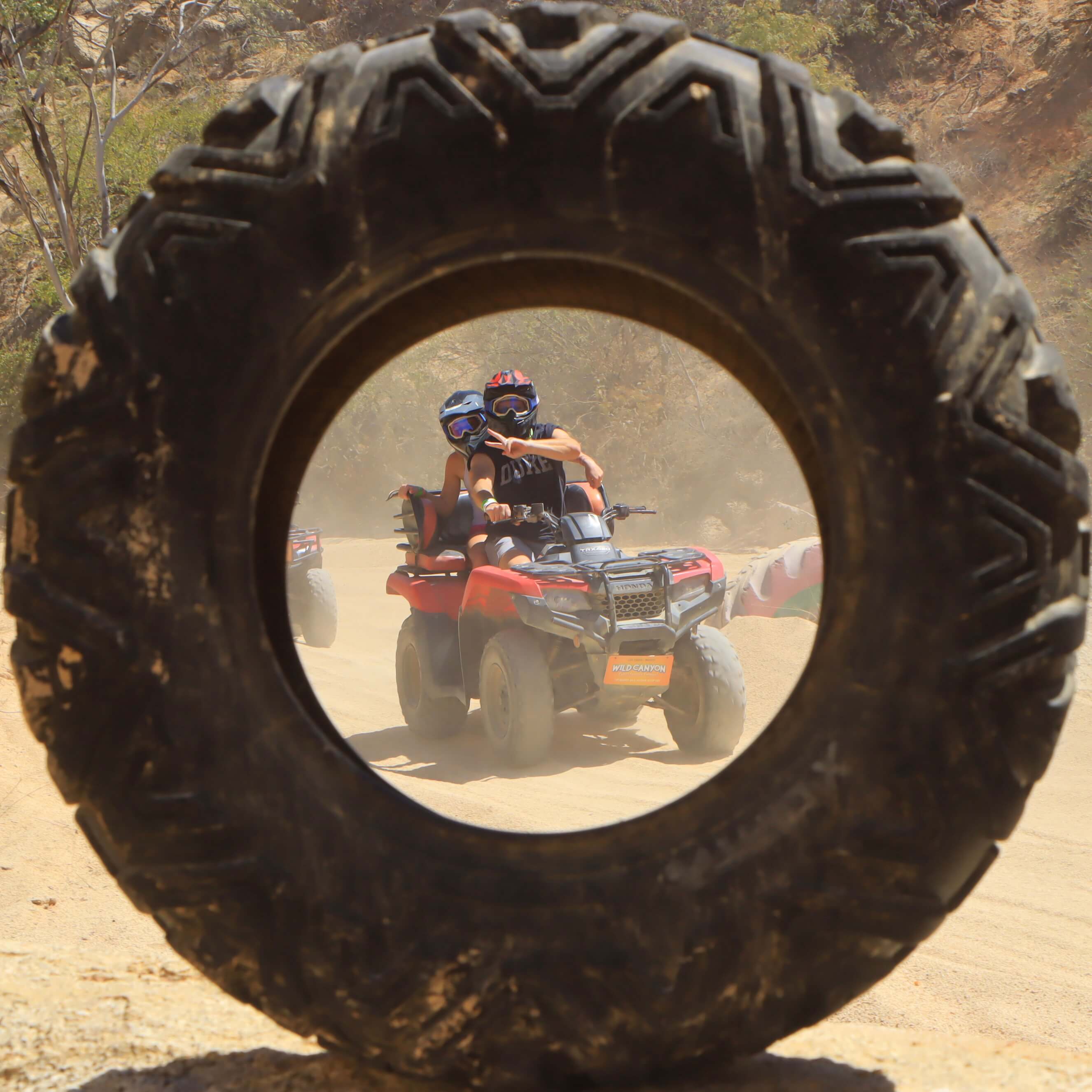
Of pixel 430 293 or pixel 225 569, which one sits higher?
pixel 430 293

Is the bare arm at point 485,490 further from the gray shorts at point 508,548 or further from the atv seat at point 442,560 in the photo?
the atv seat at point 442,560

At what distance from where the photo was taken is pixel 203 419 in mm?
1121

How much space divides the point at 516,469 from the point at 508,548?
53 cm

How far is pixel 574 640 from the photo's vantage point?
Answer: 5.33 m

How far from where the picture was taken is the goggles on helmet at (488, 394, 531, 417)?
19.1 ft

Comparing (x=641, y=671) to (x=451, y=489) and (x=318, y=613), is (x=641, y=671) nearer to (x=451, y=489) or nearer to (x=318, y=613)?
(x=451, y=489)

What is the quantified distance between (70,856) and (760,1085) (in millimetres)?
2846

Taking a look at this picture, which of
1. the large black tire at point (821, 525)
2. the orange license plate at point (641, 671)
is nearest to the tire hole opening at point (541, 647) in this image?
the orange license plate at point (641, 671)

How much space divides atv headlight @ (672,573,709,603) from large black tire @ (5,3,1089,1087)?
4.14 metres

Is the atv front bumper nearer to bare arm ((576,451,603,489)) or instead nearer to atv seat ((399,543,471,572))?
atv seat ((399,543,471,572))

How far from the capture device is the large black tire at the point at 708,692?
5.31 meters

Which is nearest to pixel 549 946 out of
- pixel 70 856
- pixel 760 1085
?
pixel 760 1085

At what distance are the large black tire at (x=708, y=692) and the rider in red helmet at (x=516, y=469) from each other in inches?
40.3

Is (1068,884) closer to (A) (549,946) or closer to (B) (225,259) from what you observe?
(A) (549,946)
